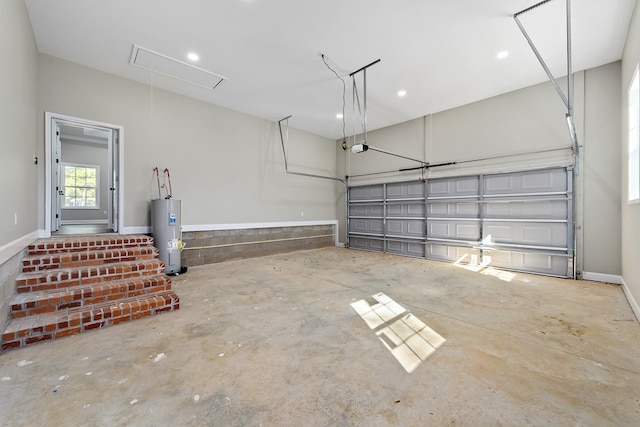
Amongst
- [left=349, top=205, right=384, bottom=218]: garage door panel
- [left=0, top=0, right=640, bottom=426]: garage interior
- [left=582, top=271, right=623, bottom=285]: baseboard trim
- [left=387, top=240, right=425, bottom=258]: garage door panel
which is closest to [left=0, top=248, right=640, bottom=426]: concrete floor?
[left=0, top=0, right=640, bottom=426]: garage interior

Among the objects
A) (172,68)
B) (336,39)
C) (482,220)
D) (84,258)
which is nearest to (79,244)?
(84,258)

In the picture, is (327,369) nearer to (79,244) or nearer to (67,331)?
(67,331)

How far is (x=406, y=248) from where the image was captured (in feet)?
23.4

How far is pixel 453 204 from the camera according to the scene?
6234 millimetres

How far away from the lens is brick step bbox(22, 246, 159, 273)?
3.00 metres

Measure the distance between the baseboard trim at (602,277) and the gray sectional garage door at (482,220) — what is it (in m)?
0.19

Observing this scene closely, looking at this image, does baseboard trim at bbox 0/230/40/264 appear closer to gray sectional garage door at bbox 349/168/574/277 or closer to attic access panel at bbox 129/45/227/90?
attic access panel at bbox 129/45/227/90

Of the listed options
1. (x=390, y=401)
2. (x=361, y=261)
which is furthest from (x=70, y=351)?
(x=361, y=261)

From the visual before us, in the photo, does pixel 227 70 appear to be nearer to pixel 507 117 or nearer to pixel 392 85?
pixel 392 85

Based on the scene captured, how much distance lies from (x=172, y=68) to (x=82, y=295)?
12.7 feet

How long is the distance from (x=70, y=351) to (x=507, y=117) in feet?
25.2

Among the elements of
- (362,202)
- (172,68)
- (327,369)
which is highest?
(172,68)

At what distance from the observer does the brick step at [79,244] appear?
3178 mm

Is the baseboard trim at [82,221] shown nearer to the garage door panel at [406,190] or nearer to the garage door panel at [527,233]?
the garage door panel at [406,190]
